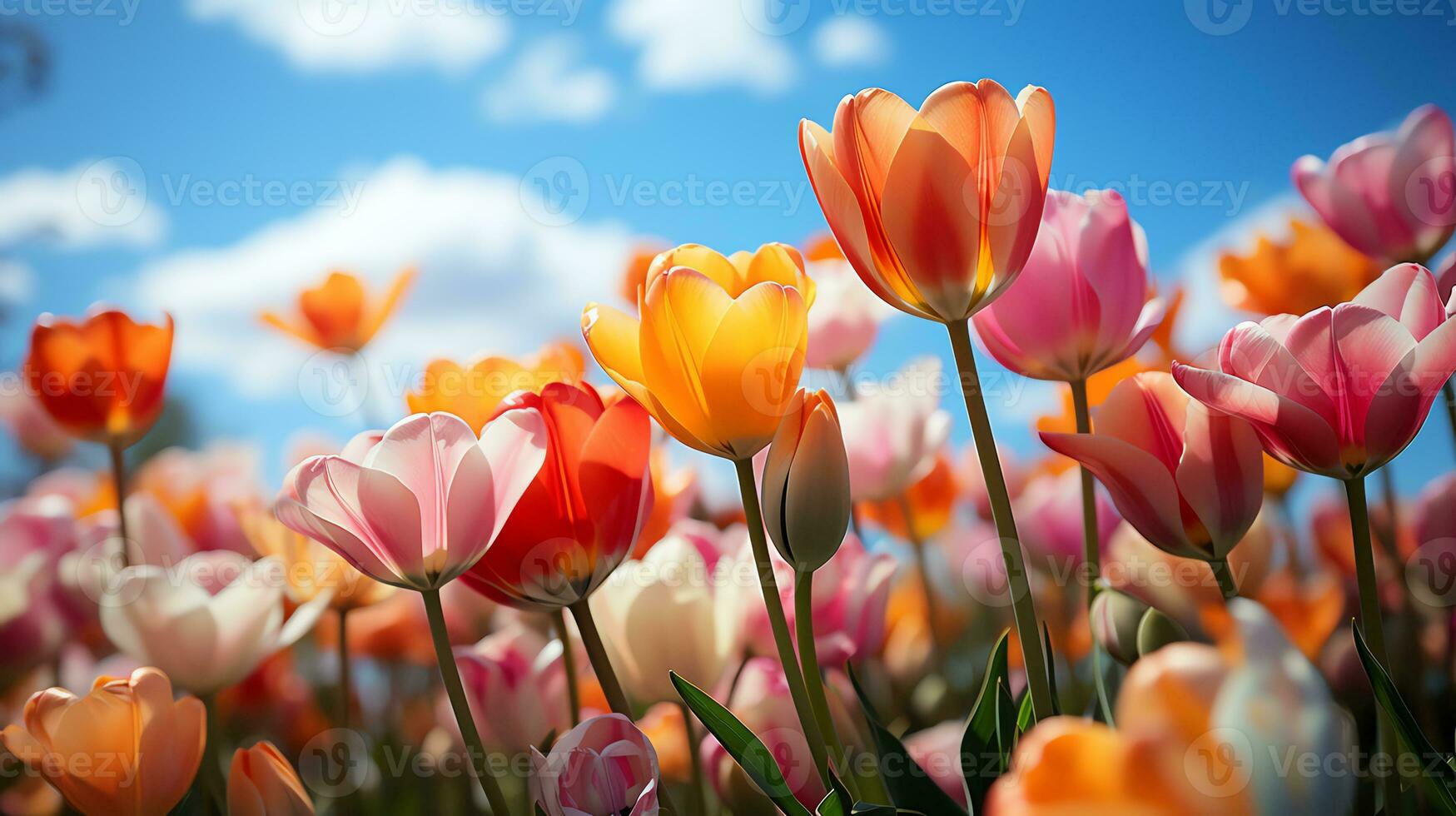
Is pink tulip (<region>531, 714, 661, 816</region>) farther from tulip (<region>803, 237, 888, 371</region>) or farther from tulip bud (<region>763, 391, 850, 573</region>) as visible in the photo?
tulip (<region>803, 237, 888, 371</region>)

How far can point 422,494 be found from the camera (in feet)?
1.17

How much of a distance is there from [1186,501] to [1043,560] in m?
0.33

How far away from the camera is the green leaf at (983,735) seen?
12.3 inches

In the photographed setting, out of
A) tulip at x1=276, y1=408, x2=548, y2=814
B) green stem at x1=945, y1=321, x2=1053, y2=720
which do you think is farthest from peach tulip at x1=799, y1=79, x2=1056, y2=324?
tulip at x1=276, y1=408, x2=548, y2=814

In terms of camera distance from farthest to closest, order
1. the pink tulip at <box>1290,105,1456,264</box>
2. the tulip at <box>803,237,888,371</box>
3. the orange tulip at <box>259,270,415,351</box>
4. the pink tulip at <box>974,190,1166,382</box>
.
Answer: the orange tulip at <box>259,270,415,351</box> → the tulip at <box>803,237,888,371</box> → the pink tulip at <box>1290,105,1456,264</box> → the pink tulip at <box>974,190,1166,382</box>

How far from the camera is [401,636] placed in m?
0.95

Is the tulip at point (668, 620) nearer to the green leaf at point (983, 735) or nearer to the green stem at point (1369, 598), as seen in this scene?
the green leaf at point (983, 735)

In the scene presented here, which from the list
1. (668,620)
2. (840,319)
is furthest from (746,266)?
(840,319)

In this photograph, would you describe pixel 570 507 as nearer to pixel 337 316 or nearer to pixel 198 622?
pixel 198 622

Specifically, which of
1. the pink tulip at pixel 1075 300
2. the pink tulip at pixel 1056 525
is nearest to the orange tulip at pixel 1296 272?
the pink tulip at pixel 1056 525

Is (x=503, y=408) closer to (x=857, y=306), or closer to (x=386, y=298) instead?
(x=857, y=306)

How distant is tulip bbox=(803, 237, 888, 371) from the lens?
76 cm

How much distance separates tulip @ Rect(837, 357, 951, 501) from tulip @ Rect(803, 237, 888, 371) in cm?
6

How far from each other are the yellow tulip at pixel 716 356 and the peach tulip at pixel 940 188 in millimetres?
37
